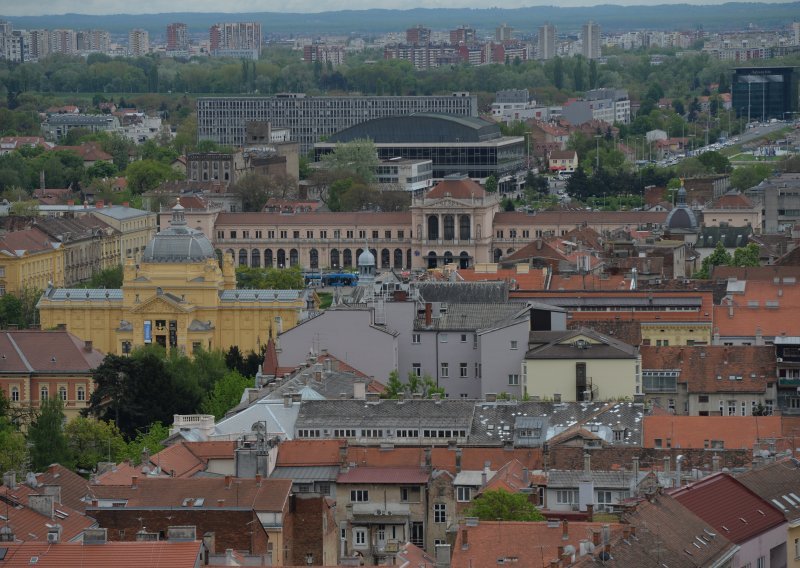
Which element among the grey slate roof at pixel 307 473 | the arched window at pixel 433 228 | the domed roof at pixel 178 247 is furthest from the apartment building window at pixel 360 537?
the arched window at pixel 433 228

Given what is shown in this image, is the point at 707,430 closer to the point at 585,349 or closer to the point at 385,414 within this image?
the point at 385,414

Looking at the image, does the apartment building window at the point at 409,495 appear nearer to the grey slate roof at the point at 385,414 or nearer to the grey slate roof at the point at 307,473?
the grey slate roof at the point at 307,473

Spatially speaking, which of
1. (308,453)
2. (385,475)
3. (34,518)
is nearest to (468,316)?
(308,453)

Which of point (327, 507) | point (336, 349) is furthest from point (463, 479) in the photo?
point (336, 349)

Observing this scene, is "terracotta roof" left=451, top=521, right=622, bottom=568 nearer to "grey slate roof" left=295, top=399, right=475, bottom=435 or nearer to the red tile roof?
"grey slate roof" left=295, top=399, right=475, bottom=435

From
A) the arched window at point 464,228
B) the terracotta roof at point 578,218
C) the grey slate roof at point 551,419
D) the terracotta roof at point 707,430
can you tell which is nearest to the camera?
the terracotta roof at point 707,430

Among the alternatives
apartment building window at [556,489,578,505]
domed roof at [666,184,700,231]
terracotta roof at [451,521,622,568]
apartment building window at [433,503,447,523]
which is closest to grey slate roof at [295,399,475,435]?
apartment building window at [433,503,447,523]
